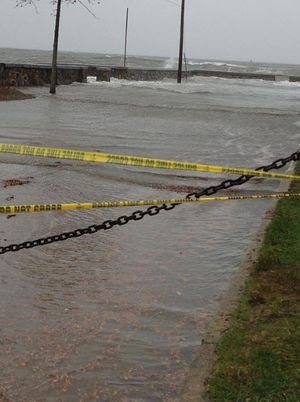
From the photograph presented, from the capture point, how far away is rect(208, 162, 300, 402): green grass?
321 centimetres

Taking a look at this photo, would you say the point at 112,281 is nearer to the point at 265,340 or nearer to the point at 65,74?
the point at 265,340

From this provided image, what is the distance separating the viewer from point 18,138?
45.1 ft

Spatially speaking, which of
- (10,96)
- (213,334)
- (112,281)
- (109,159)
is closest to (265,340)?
(213,334)

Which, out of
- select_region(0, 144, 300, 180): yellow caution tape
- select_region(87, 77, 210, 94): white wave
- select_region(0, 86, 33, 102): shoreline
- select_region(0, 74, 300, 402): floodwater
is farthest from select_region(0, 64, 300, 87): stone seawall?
select_region(0, 144, 300, 180): yellow caution tape

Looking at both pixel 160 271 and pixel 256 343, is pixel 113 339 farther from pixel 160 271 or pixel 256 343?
pixel 160 271

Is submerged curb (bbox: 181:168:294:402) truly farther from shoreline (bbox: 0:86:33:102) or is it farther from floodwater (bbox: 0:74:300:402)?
shoreline (bbox: 0:86:33:102)

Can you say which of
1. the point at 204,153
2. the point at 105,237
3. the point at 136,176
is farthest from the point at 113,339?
the point at 204,153

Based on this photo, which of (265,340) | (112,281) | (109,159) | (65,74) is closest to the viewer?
(265,340)

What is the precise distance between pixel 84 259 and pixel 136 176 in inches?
175

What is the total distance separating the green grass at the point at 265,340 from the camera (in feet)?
10.5

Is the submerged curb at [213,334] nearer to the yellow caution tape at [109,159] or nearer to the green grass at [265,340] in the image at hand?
the green grass at [265,340]

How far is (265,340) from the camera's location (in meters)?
3.74

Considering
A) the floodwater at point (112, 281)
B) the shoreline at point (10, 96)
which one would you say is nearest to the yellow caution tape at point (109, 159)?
the floodwater at point (112, 281)

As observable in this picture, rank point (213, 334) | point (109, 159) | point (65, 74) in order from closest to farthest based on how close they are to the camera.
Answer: point (213, 334)
point (109, 159)
point (65, 74)
